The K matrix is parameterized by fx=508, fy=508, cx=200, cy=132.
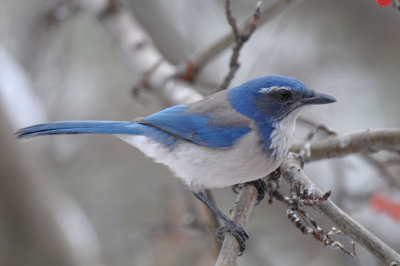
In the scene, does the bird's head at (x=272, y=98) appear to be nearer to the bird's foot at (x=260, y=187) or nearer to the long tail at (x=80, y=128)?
the bird's foot at (x=260, y=187)

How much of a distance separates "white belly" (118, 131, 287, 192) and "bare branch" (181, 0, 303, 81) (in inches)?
38.3

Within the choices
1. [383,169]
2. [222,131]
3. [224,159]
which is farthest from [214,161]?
[383,169]

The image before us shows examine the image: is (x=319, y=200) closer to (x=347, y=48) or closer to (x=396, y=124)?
(x=396, y=124)

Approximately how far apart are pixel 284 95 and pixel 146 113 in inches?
166

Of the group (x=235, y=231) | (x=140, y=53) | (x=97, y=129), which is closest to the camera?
(x=235, y=231)

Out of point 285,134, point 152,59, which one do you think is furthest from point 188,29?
point 285,134

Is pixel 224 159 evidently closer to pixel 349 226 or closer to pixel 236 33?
pixel 236 33

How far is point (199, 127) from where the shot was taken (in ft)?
13.1

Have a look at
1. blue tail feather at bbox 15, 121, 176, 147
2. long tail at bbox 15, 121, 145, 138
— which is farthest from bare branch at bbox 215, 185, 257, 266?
long tail at bbox 15, 121, 145, 138

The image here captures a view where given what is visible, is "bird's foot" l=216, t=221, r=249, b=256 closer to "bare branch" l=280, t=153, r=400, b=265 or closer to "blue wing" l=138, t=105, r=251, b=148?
"bare branch" l=280, t=153, r=400, b=265

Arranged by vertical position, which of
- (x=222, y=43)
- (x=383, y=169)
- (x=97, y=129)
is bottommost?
(x=383, y=169)

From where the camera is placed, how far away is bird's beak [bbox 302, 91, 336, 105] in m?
3.72

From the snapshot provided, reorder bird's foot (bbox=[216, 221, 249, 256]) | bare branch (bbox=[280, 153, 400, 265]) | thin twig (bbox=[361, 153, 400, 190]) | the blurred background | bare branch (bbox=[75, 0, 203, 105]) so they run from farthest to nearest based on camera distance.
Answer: the blurred background, bare branch (bbox=[75, 0, 203, 105]), thin twig (bbox=[361, 153, 400, 190]), bird's foot (bbox=[216, 221, 249, 256]), bare branch (bbox=[280, 153, 400, 265])

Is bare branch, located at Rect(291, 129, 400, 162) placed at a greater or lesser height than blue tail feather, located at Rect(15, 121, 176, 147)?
lesser
